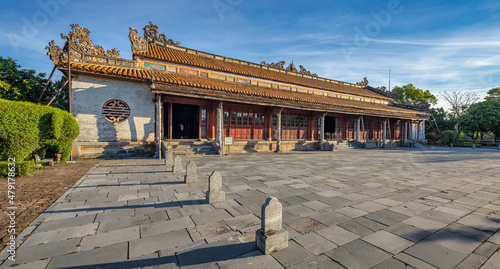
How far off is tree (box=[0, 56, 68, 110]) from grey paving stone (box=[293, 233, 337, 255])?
18.1m

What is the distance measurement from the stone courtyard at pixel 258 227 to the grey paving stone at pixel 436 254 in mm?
12

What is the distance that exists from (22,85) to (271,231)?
64.2 ft

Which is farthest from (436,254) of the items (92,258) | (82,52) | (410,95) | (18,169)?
(410,95)

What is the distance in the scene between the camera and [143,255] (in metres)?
2.43

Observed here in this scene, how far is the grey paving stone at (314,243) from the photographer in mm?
2576

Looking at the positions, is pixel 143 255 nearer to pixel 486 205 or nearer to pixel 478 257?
pixel 478 257

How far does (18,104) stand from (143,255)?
8259mm

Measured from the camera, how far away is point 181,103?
13344mm

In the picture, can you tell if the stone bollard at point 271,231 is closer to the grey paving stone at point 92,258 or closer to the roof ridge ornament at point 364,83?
the grey paving stone at point 92,258

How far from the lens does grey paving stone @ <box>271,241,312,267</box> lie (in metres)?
2.34

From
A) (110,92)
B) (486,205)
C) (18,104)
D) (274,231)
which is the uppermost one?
(110,92)

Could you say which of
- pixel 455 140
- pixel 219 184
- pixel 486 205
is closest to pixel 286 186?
pixel 219 184

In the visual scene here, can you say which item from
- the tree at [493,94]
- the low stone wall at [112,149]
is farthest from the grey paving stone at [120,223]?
the tree at [493,94]

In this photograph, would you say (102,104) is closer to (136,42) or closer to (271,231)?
(136,42)
